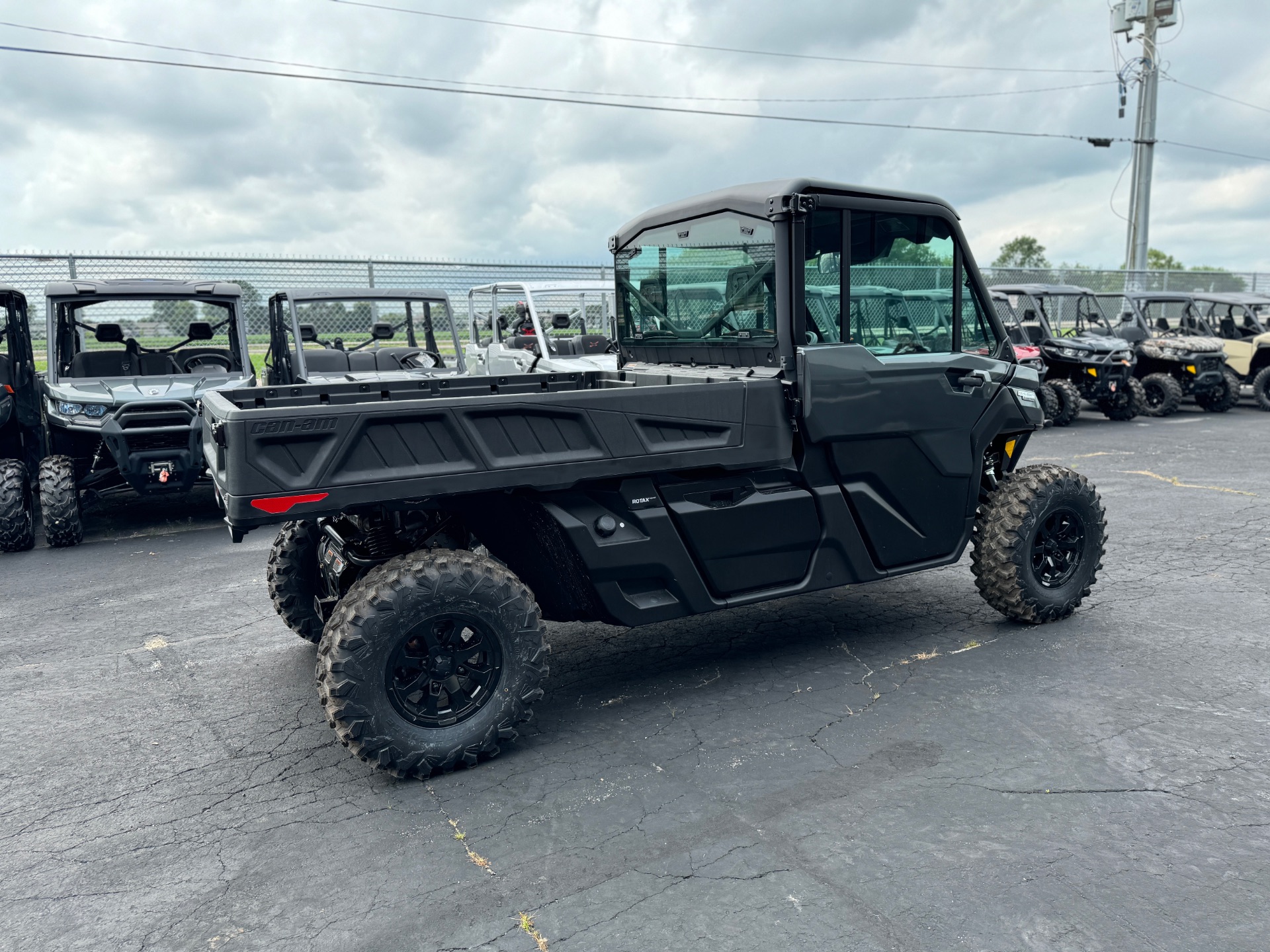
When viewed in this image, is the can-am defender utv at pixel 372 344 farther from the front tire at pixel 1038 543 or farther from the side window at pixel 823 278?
the front tire at pixel 1038 543

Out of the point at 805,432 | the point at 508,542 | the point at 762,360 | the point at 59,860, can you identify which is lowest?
the point at 59,860

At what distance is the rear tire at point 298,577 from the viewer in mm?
4750

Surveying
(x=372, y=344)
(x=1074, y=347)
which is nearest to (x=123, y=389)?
(x=372, y=344)

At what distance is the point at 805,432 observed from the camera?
14.2 ft

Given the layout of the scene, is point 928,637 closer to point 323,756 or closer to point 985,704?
point 985,704

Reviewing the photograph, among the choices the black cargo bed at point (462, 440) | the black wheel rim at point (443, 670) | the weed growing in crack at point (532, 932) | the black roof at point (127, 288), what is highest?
the black roof at point (127, 288)

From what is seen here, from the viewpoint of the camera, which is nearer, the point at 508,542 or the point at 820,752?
the point at 820,752

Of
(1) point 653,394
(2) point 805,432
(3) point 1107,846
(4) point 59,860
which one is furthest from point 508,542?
(3) point 1107,846

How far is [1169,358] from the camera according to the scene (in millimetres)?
16000

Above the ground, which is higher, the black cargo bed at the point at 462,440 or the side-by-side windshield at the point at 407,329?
the side-by-side windshield at the point at 407,329

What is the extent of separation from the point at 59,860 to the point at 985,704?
11.6 ft

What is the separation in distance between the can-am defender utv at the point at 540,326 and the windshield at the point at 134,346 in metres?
3.13

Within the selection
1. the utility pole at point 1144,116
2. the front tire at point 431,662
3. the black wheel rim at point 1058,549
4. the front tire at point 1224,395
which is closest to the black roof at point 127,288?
the front tire at point 431,662

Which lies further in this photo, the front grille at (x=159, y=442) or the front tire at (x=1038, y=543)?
the front grille at (x=159, y=442)
